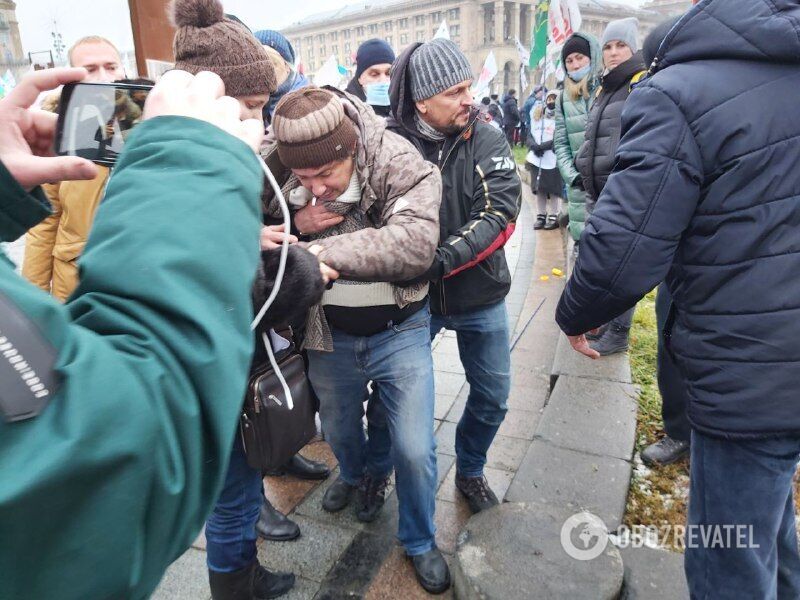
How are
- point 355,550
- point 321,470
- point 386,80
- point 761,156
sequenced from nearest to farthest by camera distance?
point 761,156 → point 355,550 → point 321,470 → point 386,80

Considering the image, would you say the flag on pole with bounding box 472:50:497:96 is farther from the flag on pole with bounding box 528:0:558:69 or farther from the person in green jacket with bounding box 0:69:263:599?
the person in green jacket with bounding box 0:69:263:599

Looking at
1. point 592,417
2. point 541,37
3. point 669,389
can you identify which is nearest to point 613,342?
point 592,417

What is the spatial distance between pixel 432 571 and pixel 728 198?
171cm

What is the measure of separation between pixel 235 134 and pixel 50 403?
1.41ft

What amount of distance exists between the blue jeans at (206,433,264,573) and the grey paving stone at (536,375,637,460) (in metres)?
1.65

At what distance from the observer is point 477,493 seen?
276cm

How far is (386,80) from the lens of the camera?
451cm

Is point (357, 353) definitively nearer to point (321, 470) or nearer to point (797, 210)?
point (321, 470)

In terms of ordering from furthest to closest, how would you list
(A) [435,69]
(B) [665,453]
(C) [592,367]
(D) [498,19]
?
(D) [498,19], (C) [592,367], (B) [665,453], (A) [435,69]

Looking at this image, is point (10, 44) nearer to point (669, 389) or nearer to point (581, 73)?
point (581, 73)

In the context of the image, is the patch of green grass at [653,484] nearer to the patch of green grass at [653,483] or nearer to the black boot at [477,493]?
the patch of green grass at [653,483]

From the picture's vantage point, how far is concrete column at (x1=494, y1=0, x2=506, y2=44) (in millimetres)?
78512

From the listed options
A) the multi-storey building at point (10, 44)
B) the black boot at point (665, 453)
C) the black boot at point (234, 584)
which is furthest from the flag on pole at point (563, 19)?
the multi-storey building at point (10, 44)

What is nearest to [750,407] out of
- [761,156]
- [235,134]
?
[761,156]
